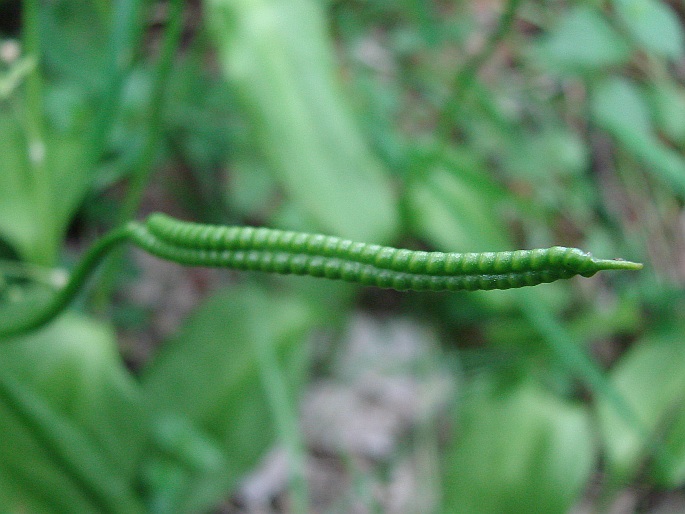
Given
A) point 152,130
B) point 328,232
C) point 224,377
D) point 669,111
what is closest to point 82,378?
point 224,377

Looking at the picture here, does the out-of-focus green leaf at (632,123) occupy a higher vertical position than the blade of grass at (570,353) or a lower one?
higher

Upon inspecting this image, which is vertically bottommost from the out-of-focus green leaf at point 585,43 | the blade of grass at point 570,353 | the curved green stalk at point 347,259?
the blade of grass at point 570,353

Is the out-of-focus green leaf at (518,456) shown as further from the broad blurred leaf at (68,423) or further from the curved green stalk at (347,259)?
the curved green stalk at (347,259)

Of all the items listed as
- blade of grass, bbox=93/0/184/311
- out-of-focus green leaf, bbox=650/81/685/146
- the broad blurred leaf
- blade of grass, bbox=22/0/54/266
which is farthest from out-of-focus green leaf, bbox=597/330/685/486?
blade of grass, bbox=22/0/54/266

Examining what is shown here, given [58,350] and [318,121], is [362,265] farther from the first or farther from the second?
[318,121]

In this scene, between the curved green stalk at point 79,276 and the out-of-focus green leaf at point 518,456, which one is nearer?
the curved green stalk at point 79,276

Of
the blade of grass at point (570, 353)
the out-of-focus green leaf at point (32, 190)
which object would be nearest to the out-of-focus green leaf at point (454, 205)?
the blade of grass at point (570, 353)

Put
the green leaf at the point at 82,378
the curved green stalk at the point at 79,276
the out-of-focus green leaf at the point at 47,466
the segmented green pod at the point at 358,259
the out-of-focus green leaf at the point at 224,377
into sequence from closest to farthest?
1. the segmented green pod at the point at 358,259
2. the curved green stalk at the point at 79,276
3. the out-of-focus green leaf at the point at 47,466
4. the green leaf at the point at 82,378
5. the out-of-focus green leaf at the point at 224,377

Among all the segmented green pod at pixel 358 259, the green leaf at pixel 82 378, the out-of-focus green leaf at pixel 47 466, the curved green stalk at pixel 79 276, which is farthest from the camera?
the green leaf at pixel 82 378

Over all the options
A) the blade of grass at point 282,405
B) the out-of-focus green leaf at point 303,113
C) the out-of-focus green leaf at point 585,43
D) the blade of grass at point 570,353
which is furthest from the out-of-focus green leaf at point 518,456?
the out-of-focus green leaf at point 585,43
